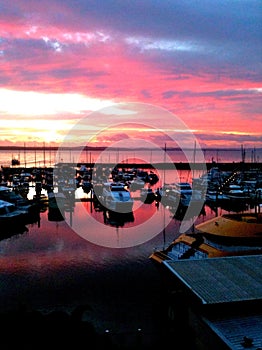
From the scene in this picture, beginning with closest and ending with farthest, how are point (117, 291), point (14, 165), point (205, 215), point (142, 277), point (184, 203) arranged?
point (117, 291) → point (142, 277) → point (205, 215) → point (184, 203) → point (14, 165)

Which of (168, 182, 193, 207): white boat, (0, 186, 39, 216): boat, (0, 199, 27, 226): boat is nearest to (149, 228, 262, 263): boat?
(0, 199, 27, 226): boat

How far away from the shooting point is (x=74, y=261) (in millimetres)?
27203

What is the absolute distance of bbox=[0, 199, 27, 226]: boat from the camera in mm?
36781

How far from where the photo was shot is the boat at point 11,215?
36781 millimetres

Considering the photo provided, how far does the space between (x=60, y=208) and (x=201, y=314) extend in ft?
111

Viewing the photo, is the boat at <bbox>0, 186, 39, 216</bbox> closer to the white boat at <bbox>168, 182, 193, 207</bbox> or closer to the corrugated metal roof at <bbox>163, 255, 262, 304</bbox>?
the white boat at <bbox>168, 182, 193, 207</bbox>

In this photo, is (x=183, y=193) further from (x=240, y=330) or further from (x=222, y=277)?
(x=240, y=330)

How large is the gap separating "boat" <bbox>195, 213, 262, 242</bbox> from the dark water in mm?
4209

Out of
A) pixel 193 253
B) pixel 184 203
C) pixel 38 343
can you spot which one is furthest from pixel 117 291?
pixel 184 203

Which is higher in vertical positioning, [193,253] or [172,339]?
[193,253]

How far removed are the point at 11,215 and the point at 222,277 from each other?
27.4 m

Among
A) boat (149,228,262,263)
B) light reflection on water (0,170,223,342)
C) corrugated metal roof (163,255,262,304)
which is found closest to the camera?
corrugated metal roof (163,255,262,304)

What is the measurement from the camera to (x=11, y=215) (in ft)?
123

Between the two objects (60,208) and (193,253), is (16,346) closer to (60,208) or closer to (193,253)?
(193,253)
